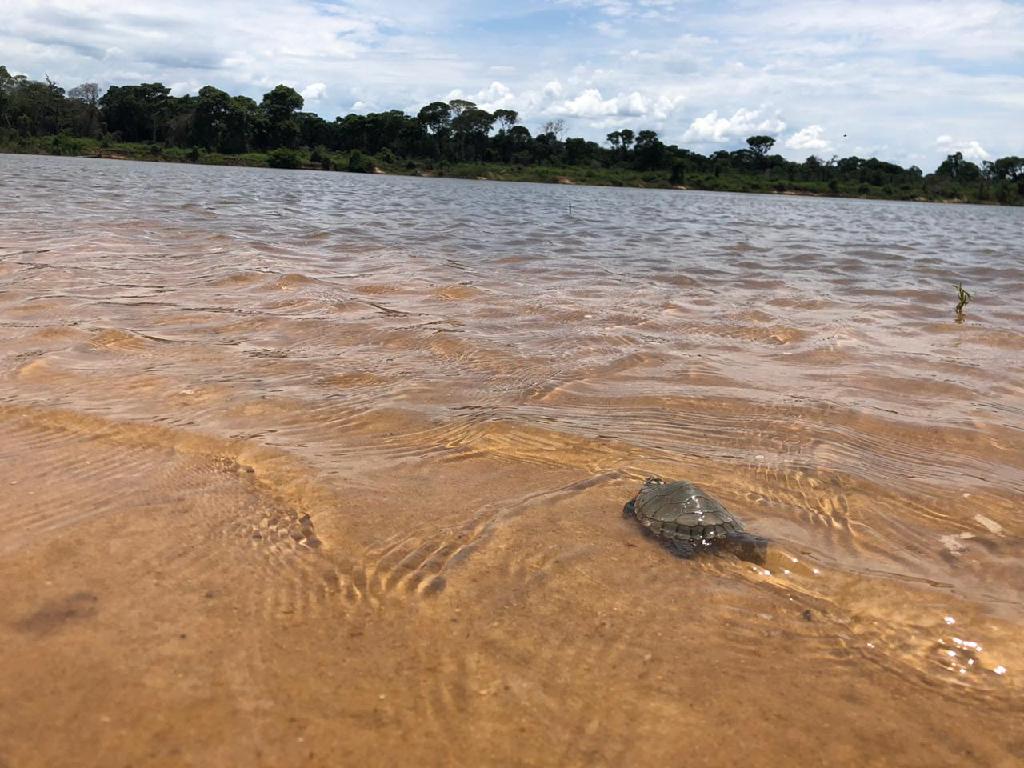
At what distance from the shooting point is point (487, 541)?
2756 millimetres

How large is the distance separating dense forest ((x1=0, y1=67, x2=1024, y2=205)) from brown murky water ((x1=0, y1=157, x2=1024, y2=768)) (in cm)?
7527

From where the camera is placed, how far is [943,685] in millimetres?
2105

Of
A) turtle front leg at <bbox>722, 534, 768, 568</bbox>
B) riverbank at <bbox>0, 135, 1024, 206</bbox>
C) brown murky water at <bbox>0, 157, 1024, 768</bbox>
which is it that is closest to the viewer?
brown murky water at <bbox>0, 157, 1024, 768</bbox>

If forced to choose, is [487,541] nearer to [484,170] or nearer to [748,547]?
[748,547]

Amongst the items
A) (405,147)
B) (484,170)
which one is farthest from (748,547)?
(405,147)

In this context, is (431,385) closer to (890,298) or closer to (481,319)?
(481,319)

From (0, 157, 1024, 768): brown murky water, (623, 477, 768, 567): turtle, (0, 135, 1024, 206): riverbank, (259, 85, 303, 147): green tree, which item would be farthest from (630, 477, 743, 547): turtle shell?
(259, 85, 303, 147): green tree

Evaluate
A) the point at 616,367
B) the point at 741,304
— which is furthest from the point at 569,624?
the point at 741,304

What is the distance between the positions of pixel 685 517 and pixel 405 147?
3860 inches

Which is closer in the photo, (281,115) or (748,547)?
(748,547)

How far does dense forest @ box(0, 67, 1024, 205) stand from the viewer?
245 feet

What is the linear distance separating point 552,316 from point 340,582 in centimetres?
468

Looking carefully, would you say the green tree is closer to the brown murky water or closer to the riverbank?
the riverbank

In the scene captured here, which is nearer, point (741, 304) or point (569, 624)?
point (569, 624)
